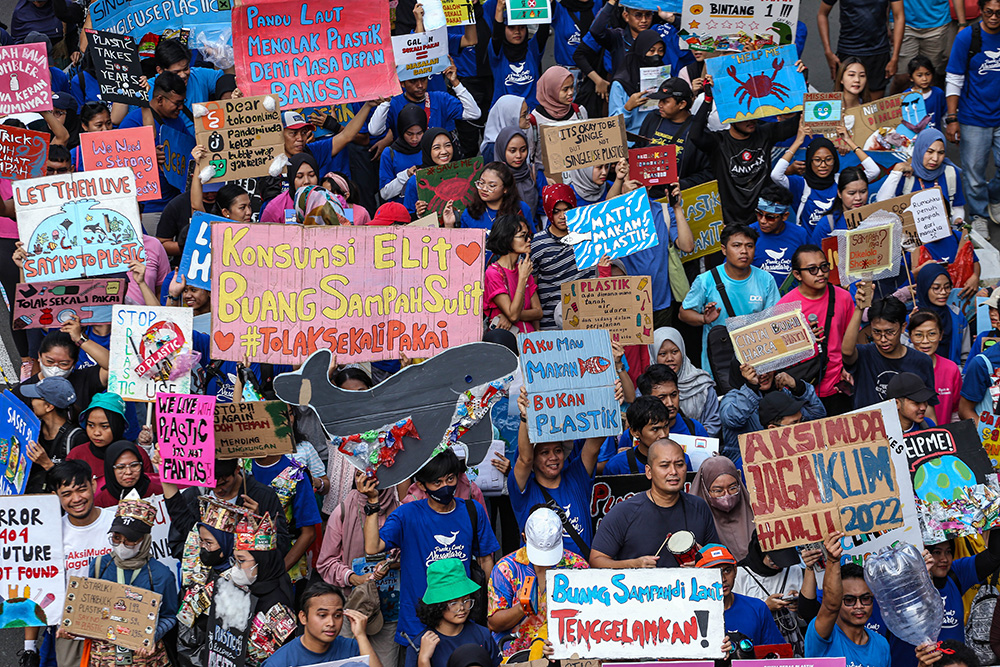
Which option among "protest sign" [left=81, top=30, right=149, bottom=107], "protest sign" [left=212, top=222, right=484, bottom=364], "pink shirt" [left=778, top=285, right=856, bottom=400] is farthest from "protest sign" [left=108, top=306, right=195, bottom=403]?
"pink shirt" [left=778, top=285, right=856, bottom=400]

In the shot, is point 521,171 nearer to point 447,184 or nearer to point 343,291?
point 447,184

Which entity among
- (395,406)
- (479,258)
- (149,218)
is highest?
(479,258)

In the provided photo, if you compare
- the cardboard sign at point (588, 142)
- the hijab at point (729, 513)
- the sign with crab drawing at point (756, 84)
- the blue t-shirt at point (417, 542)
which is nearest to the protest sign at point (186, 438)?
the blue t-shirt at point (417, 542)

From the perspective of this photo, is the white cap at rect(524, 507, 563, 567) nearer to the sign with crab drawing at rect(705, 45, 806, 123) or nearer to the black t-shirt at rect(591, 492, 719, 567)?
the black t-shirt at rect(591, 492, 719, 567)

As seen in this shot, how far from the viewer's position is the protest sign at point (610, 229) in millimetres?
9250

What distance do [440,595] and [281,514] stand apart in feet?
4.01

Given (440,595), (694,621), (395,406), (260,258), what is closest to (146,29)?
(260,258)

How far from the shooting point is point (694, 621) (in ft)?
20.2

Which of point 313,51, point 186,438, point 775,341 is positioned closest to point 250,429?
point 186,438

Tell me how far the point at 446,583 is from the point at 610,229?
350 cm

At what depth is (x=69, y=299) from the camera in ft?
29.5

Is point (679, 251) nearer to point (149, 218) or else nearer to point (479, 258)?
point (479, 258)

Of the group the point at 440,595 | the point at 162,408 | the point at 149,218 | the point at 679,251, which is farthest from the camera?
the point at 149,218

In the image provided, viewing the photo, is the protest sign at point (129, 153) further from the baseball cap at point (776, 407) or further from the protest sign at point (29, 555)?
the baseball cap at point (776, 407)
